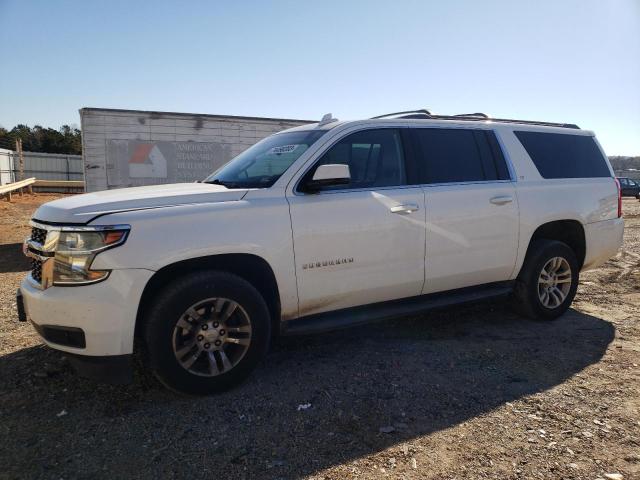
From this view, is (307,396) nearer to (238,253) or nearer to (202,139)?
(238,253)

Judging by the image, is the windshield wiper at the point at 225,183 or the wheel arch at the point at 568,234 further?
the wheel arch at the point at 568,234

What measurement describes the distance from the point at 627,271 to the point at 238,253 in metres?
6.57

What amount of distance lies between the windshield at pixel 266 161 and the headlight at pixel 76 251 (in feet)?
3.68

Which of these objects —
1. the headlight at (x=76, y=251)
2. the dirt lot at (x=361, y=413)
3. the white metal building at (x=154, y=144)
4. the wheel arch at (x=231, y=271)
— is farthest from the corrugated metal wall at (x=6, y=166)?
the wheel arch at (x=231, y=271)

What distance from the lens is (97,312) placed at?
9.47 feet

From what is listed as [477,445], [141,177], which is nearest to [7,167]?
[141,177]

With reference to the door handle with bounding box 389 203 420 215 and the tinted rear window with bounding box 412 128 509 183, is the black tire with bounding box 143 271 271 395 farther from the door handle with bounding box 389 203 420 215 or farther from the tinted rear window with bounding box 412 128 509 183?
the tinted rear window with bounding box 412 128 509 183

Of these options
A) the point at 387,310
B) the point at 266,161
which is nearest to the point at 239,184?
the point at 266,161

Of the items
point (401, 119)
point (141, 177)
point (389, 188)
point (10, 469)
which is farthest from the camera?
point (141, 177)

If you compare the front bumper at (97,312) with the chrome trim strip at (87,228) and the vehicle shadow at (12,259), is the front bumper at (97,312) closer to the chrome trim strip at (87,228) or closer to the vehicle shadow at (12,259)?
the chrome trim strip at (87,228)

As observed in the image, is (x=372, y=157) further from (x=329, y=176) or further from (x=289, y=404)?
(x=289, y=404)

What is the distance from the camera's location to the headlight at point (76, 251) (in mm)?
2891

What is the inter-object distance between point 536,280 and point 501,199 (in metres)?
0.97

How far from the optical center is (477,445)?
9.02ft
